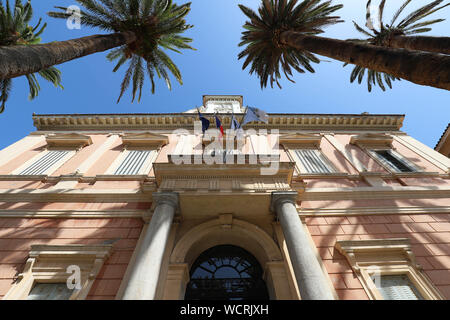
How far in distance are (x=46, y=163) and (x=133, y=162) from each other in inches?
149

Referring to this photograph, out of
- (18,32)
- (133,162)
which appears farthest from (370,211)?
(18,32)

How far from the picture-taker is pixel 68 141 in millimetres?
10734

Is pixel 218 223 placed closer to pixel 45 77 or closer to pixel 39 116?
pixel 39 116

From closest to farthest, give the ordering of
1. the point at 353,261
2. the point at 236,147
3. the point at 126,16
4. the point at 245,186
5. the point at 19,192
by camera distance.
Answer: the point at 353,261
the point at 245,186
the point at 19,192
the point at 126,16
the point at 236,147

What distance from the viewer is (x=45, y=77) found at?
41.9 ft

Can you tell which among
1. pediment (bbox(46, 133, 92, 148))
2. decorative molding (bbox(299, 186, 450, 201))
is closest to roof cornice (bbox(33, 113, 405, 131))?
pediment (bbox(46, 133, 92, 148))

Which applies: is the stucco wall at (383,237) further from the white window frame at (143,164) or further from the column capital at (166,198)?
the white window frame at (143,164)

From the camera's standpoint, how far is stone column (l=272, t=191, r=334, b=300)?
393 centimetres

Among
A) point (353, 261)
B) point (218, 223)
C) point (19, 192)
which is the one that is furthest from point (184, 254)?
point (19, 192)

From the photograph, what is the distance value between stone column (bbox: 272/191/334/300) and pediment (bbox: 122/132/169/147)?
7156 millimetres

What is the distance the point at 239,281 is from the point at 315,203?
139 inches

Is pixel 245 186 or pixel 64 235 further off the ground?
pixel 245 186

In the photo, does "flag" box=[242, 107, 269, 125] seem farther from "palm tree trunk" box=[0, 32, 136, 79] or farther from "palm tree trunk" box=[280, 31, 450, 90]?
"palm tree trunk" box=[0, 32, 136, 79]

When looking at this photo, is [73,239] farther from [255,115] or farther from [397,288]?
[397,288]
